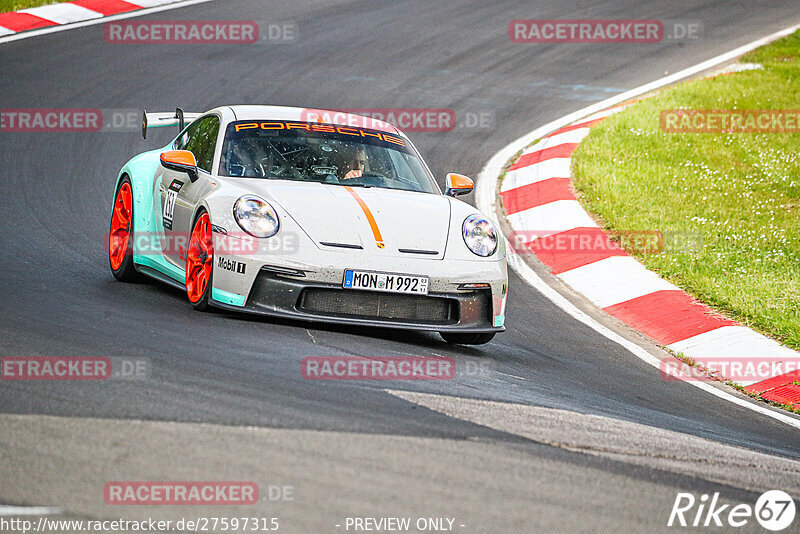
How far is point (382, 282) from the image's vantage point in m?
6.03

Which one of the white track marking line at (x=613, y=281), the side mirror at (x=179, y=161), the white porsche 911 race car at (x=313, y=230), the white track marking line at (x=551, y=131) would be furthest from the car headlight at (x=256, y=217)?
the white track marking line at (x=613, y=281)

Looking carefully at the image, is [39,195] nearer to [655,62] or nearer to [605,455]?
[605,455]

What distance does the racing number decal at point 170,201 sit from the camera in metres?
7.09

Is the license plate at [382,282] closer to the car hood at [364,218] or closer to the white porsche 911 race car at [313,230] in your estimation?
the white porsche 911 race car at [313,230]

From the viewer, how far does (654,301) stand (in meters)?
8.57

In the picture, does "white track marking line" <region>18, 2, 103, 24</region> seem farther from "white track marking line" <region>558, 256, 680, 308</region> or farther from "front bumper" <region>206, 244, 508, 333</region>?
"front bumper" <region>206, 244, 508, 333</region>

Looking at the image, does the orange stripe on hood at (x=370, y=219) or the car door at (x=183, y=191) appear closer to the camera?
the orange stripe on hood at (x=370, y=219)

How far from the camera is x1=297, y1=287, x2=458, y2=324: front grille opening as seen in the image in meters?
6.00

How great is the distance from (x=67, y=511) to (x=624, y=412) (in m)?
3.04

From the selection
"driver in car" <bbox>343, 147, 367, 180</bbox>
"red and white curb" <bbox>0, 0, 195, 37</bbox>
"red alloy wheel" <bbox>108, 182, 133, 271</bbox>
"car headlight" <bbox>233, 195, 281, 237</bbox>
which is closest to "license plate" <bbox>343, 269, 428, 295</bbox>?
"car headlight" <bbox>233, 195, 281, 237</bbox>

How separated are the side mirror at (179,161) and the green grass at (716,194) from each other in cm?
411

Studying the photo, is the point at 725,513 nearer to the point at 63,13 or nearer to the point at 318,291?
the point at 318,291

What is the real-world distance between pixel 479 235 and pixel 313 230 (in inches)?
42.0

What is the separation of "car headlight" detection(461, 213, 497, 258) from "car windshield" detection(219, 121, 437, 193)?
670 millimetres
